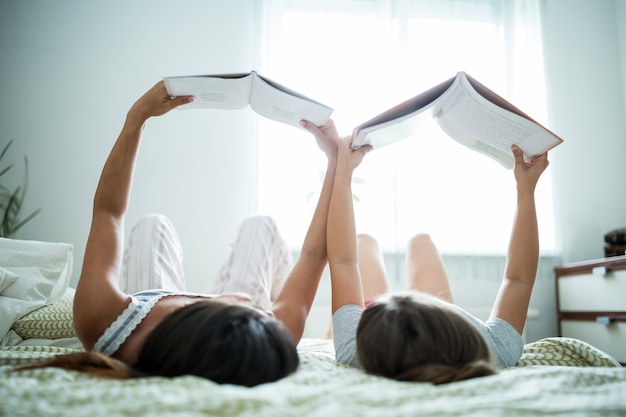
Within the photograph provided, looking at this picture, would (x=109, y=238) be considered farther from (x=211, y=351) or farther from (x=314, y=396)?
(x=314, y=396)

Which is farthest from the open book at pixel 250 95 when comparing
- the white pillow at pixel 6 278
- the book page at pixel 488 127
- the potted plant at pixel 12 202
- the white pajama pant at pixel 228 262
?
the potted plant at pixel 12 202

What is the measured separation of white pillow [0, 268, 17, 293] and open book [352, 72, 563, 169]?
112 cm

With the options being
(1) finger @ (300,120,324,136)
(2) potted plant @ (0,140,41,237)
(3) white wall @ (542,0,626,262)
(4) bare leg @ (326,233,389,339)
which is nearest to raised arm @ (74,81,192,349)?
(1) finger @ (300,120,324,136)

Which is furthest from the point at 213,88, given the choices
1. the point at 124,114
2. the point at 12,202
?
the point at 12,202

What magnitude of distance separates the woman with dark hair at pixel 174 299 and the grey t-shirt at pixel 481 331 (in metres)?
0.11

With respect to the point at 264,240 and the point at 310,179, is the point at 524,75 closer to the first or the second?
the point at 310,179

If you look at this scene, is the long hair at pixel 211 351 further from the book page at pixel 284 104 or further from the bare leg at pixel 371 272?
the bare leg at pixel 371 272

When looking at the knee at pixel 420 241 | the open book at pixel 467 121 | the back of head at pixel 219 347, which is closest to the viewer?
the back of head at pixel 219 347

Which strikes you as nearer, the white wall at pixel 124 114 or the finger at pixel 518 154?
the finger at pixel 518 154

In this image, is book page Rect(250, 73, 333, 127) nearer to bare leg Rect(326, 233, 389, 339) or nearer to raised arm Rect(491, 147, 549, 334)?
raised arm Rect(491, 147, 549, 334)

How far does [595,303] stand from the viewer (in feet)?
7.42

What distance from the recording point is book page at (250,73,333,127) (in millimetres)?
1171

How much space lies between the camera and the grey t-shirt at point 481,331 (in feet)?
2.98

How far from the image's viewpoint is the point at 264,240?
161 centimetres
